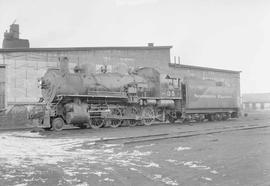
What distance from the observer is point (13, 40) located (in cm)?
3231

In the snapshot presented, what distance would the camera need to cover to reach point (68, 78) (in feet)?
60.2

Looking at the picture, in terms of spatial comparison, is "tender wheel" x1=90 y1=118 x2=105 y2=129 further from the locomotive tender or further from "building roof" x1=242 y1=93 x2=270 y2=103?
"building roof" x1=242 y1=93 x2=270 y2=103

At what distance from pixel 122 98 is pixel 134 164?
40.2 feet

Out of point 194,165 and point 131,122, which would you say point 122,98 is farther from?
point 194,165

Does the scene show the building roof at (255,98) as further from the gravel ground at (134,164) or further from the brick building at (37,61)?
the gravel ground at (134,164)

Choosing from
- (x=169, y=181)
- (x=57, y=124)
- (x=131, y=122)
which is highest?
(x=57, y=124)

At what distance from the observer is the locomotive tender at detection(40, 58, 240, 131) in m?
17.8

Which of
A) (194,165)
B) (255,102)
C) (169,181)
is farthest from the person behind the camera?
(255,102)

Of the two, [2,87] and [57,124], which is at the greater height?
[2,87]

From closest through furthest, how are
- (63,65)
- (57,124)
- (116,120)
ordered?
1. (57,124)
2. (63,65)
3. (116,120)

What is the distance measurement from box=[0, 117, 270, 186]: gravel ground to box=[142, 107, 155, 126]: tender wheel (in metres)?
9.53

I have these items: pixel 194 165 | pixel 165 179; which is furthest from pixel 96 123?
pixel 165 179

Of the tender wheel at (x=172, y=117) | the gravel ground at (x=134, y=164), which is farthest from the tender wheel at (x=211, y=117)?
the gravel ground at (x=134, y=164)

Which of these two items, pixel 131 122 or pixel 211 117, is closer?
pixel 131 122
